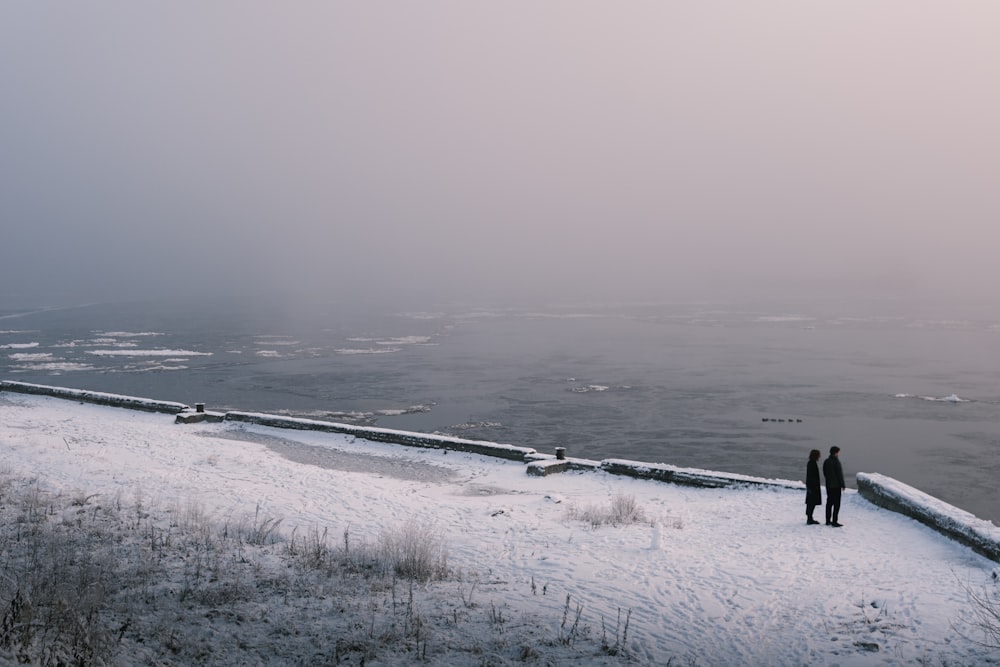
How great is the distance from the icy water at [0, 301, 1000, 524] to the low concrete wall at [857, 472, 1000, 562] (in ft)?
32.9

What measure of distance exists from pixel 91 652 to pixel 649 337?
79.5 m

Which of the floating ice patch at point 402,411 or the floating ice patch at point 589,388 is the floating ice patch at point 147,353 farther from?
the floating ice patch at point 589,388

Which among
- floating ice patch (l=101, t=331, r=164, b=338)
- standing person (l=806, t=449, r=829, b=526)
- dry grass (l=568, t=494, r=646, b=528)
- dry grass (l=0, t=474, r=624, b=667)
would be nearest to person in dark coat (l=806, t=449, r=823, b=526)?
standing person (l=806, t=449, r=829, b=526)

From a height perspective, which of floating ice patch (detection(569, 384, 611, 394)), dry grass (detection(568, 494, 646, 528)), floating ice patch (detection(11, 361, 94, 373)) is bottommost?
floating ice patch (detection(569, 384, 611, 394))

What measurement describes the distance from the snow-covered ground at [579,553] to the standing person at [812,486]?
0.27m

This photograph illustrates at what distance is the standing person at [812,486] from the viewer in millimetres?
13203

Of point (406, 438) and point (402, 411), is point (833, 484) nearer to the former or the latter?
point (406, 438)

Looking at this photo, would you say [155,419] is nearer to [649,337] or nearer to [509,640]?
[509,640]

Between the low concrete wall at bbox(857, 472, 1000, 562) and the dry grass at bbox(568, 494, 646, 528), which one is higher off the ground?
the low concrete wall at bbox(857, 472, 1000, 562)

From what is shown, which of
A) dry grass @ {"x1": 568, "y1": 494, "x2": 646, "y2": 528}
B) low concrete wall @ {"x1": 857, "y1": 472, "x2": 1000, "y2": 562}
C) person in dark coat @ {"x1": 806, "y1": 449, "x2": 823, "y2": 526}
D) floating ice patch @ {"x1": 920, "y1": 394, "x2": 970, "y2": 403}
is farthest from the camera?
floating ice patch @ {"x1": 920, "y1": 394, "x2": 970, "y2": 403}

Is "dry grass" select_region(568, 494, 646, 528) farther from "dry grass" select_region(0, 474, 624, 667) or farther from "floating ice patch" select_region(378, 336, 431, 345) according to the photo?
"floating ice patch" select_region(378, 336, 431, 345)

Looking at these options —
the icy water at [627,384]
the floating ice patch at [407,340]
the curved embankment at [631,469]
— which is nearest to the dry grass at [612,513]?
the curved embankment at [631,469]

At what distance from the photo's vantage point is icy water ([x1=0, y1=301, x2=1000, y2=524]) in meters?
30.5

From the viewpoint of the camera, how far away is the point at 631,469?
737 inches
